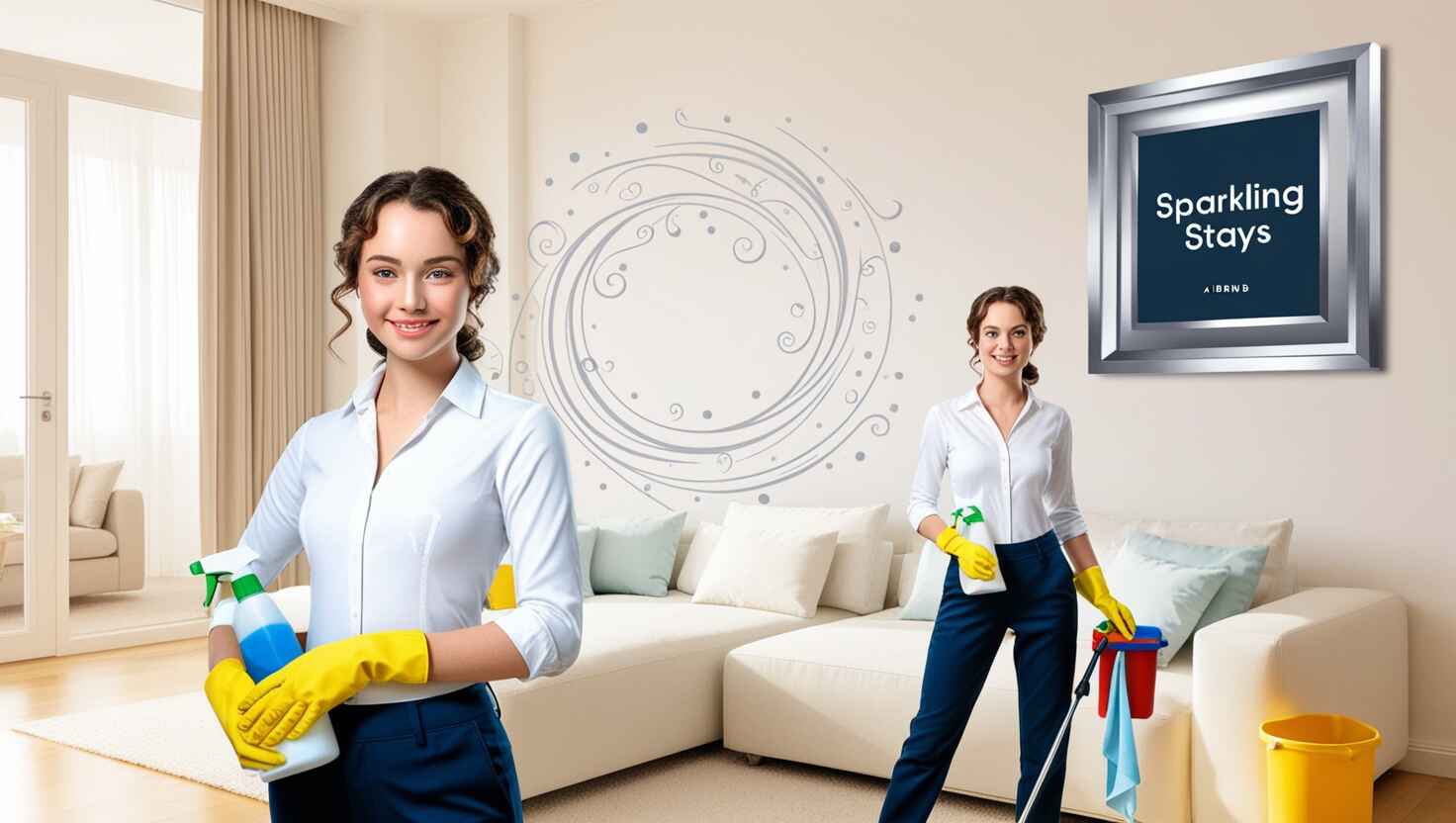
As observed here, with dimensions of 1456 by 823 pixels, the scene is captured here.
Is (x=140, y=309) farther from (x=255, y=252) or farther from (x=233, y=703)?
(x=233, y=703)

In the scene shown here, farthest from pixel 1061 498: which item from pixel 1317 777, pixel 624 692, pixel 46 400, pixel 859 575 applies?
pixel 46 400

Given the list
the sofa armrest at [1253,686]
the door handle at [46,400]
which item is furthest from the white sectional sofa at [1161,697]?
the door handle at [46,400]

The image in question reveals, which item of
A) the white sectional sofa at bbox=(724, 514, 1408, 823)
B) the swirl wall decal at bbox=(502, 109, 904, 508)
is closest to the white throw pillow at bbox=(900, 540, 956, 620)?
the white sectional sofa at bbox=(724, 514, 1408, 823)

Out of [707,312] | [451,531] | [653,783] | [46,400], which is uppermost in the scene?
[707,312]

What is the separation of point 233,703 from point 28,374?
15.8 feet

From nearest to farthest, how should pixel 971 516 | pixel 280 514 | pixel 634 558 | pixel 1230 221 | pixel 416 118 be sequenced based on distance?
pixel 280 514 < pixel 971 516 < pixel 1230 221 < pixel 634 558 < pixel 416 118

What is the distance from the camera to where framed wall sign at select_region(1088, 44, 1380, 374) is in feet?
12.7

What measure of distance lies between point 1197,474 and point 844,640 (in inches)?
50.6

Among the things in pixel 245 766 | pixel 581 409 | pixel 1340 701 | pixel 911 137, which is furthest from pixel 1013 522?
pixel 581 409

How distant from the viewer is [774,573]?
Answer: 443 centimetres

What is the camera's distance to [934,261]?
15.4 ft

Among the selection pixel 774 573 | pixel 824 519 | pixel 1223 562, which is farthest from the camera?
pixel 824 519

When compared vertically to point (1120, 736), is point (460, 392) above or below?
above

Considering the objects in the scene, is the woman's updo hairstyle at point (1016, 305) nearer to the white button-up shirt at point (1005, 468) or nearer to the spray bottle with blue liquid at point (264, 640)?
the white button-up shirt at point (1005, 468)
